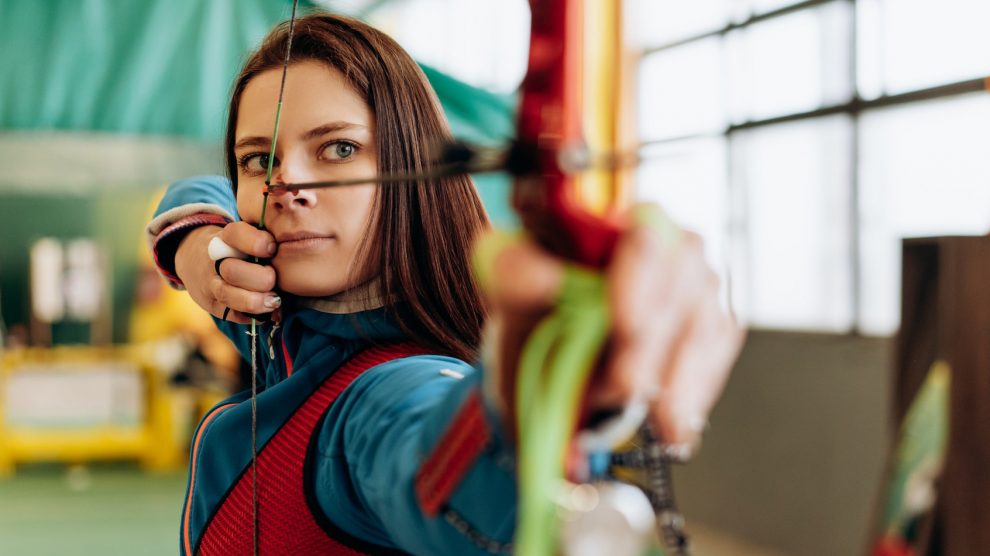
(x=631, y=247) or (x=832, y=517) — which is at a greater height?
(x=631, y=247)

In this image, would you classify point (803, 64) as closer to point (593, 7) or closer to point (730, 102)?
point (730, 102)

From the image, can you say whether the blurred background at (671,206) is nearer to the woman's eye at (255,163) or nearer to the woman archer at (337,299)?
the woman archer at (337,299)

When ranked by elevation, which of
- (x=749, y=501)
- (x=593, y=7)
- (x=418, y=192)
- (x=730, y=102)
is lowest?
(x=749, y=501)

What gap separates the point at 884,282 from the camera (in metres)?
3.88

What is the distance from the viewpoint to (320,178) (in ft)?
3.27

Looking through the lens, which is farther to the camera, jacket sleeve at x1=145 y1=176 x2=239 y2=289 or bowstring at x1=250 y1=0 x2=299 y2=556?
jacket sleeve at x1=145 y1=176 x2=239 y2=289

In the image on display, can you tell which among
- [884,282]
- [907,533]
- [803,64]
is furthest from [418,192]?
[803,64]

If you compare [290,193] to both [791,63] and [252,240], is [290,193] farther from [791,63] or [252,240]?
[791,63]

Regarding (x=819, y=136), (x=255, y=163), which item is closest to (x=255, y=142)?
(x=255, y=163)

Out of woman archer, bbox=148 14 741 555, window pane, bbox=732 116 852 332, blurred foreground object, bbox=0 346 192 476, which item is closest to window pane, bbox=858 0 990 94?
window pane, bbox=732 116 852 332

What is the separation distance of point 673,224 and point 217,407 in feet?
2.71

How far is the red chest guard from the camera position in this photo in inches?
35.7

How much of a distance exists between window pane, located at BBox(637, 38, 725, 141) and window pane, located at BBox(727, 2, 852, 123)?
0.16 meters

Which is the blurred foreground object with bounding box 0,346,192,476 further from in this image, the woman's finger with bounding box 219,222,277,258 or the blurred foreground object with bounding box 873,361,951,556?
the blurred foreground object with bounding box 873,361,951,556
